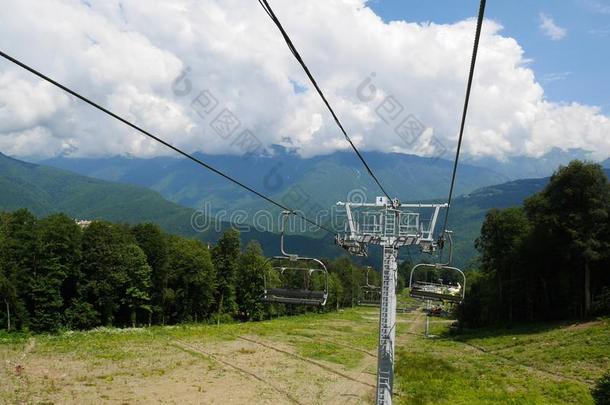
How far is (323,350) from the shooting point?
50.2 meters

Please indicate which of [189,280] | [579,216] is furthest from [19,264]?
[579,216]

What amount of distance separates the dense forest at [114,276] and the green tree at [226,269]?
0.17 meters

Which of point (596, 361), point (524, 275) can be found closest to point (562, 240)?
point (524, 275)

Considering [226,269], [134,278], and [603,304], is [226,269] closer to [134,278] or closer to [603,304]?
[134,278]

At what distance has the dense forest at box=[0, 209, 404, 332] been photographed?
5769 cm

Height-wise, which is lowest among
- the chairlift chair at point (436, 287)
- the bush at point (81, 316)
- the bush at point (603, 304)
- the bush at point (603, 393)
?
the bush at point (81, 316)

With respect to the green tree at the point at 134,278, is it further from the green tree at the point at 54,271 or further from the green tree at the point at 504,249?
the green tree at the point at 504,249

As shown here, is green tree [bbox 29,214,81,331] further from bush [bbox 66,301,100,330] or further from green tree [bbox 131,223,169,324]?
green tree [bbox 131,223,169,324]

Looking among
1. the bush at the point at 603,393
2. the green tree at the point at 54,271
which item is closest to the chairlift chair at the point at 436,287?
the bush at the point at 603,393

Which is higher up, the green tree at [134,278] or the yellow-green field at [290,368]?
the green tree at [134,278]

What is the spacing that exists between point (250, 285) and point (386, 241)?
65299mm

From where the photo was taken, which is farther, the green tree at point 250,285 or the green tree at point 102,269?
the green tree at point 250,285

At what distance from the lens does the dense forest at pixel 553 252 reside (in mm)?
47219

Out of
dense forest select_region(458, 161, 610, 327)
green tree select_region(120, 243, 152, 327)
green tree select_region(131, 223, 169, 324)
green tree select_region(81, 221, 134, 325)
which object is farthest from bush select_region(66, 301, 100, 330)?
dense forest select_region(458, 161, 610, 327)
